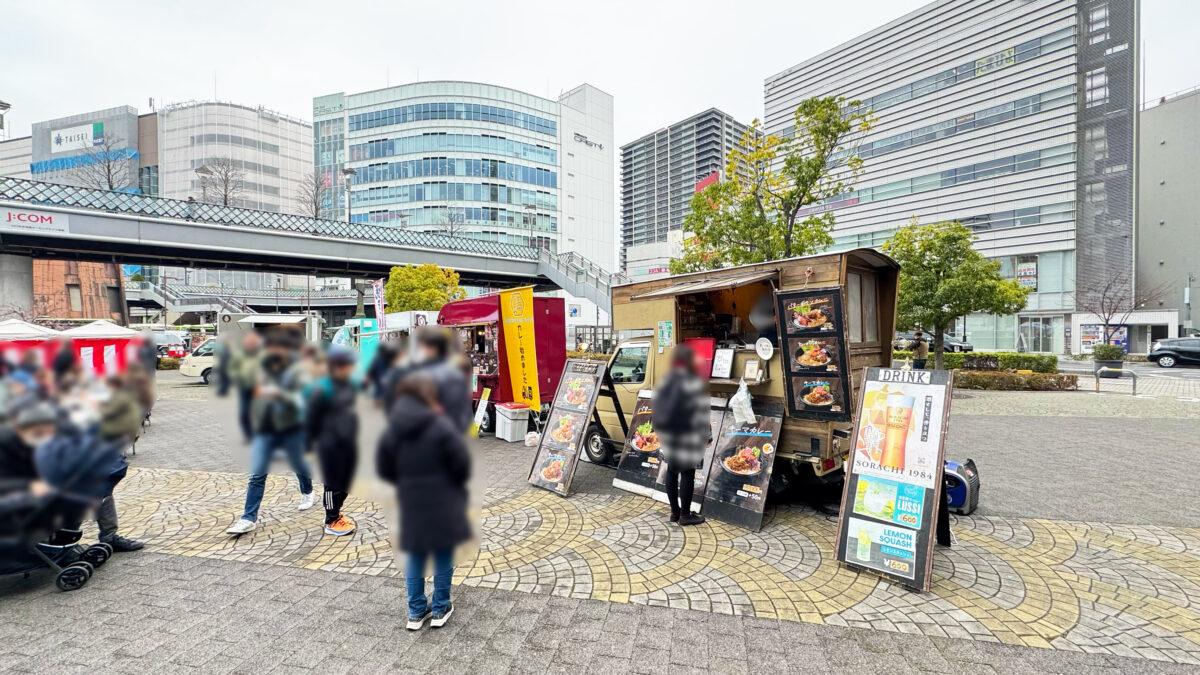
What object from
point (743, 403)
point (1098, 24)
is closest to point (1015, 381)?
point (743, 403)

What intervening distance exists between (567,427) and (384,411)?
6.92m

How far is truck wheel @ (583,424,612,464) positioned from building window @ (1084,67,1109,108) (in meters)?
51.2

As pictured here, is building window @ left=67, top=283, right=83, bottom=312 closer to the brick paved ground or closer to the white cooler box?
the white cooler box

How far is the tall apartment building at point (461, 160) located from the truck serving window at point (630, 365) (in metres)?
53.7

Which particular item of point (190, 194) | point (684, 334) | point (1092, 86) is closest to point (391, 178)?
point (190, 194)

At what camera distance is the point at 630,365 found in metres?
8.55

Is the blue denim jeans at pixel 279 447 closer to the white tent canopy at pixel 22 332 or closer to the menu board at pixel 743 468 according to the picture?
the white tent canopy at pixel 22 332

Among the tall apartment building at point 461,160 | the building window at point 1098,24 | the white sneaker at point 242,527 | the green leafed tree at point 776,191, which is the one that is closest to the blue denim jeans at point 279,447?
the white sneaker at point 242,527

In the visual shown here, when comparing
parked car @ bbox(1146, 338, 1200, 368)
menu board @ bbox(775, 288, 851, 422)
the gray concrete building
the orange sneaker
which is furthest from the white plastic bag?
the gray concrete building

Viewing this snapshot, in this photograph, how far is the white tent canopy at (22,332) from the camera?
156 centimetres

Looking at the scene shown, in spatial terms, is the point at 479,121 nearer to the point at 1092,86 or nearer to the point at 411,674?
the point at 1092,86

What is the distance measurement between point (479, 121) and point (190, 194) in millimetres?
45556

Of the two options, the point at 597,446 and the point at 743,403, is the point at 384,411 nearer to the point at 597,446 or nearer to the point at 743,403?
the point at 743,403

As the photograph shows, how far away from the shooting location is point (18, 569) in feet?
14.0
